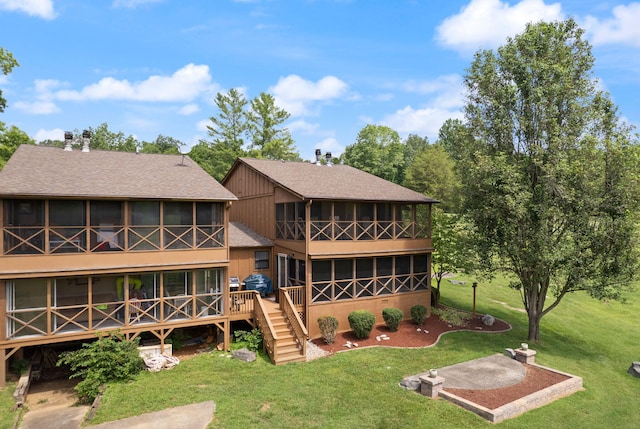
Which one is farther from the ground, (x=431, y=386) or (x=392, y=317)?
(x=392, y=317)

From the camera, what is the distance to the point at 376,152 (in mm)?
52812

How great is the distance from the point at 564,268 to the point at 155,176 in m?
16.8

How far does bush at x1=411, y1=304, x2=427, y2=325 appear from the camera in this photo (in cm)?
1838

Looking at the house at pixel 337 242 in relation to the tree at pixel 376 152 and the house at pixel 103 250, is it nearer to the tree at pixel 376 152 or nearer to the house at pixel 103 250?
the house at pixel 103 250

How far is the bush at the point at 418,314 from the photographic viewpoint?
723 inches

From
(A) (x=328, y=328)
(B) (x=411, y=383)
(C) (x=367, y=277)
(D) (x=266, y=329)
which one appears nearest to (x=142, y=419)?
(D) (x=266, y=329)

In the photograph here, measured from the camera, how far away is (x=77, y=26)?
17.2 metres

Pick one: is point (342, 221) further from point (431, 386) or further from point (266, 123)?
point (266, 123)

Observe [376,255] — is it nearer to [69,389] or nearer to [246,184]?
[246,184]

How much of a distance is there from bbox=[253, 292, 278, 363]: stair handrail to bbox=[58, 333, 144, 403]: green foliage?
4.31 meters

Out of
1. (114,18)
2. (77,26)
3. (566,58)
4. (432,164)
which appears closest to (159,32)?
(114,18)

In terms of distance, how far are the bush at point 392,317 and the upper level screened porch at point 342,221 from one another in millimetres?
3392

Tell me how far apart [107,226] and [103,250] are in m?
0.83

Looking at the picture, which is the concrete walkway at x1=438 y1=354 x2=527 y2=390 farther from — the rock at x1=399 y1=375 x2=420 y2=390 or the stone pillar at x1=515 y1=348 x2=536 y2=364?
the rock at x1=399 y1=375 x2=420 y2=390
